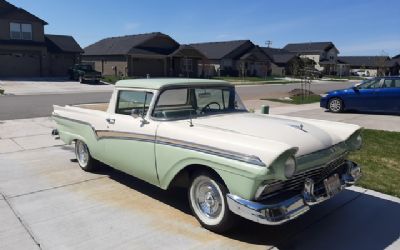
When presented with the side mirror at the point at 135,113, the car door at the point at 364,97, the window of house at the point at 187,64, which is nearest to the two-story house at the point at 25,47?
the window of house at the point at 187,64

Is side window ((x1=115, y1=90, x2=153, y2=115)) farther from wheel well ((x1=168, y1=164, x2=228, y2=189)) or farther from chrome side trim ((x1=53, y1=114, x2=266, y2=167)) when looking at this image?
wheel well ((x1=168, y1=164, x2=228, y2=189))

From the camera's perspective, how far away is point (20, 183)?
19.0 feet

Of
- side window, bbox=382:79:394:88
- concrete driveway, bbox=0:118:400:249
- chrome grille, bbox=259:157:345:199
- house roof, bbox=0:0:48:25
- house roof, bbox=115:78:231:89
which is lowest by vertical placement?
concrete driveway, bbox=0:118:400:249

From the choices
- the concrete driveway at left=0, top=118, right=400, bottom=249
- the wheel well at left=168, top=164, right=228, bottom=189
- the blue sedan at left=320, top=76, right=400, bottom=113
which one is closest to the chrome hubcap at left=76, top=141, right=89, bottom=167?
the concrete driveway at left=0, top=118, right=400, bottom=249

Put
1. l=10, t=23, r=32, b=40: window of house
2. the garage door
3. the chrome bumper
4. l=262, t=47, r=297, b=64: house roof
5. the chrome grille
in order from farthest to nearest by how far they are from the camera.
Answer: l=262, t=47, r=297, b=64: house roof < l=10, t=23, r=32, b=40: window of house < the garage door < the chrome grille < the chrome bumper

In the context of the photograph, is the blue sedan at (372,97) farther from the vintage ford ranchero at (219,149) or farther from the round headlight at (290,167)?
the round headlight at (290,167)

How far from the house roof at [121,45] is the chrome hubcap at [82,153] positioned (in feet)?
122

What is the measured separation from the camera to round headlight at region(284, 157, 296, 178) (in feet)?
12.1

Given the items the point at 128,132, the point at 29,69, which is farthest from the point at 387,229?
the point at 29,69

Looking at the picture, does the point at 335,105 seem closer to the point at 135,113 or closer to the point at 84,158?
the point at 84,158

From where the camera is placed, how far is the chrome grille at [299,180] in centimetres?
383

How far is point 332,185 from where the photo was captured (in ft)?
14.0

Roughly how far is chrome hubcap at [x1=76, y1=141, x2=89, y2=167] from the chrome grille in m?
3.55

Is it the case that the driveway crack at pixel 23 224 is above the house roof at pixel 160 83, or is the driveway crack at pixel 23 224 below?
below
